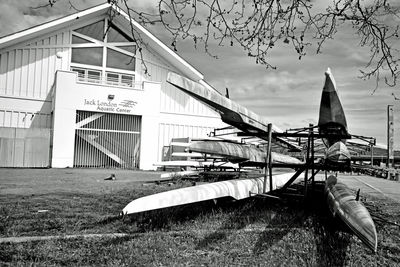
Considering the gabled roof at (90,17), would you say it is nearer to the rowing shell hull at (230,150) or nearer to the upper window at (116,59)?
the upper window at (116,59)

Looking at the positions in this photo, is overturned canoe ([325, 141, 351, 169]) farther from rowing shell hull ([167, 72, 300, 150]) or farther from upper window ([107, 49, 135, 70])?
upper window ([107, 49, 135, 70])

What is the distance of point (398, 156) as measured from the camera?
2527 centimetres

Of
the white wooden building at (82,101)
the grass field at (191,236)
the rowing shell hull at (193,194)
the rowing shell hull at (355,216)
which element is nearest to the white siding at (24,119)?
the white wooden building at (82,101)

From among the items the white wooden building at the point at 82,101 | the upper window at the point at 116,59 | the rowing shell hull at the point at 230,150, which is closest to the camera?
the rowing shell hull at the point at 230,150

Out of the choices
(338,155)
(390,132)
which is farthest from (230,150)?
(390,132)

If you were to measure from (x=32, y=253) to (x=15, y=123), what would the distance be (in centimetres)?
2125

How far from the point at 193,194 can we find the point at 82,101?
63.0ft

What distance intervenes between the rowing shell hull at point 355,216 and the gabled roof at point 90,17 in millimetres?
15844

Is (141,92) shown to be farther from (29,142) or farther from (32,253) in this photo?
(32,253)

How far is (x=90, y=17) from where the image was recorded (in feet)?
85.9

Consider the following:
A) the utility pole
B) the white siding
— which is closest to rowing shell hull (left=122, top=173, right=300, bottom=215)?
the utility pole

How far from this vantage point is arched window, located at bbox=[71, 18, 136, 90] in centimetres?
2570

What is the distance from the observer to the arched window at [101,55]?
2570cm

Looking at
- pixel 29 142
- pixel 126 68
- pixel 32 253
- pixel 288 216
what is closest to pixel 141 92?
pixel 126 68
